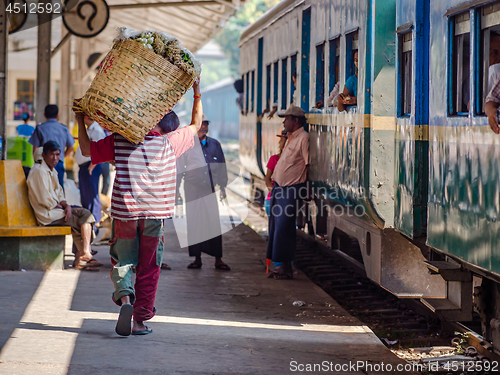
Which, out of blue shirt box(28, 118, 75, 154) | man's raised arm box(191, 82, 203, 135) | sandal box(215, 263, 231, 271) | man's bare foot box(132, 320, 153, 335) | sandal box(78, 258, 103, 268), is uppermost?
blue shirt box(28, 118, 75, 154)

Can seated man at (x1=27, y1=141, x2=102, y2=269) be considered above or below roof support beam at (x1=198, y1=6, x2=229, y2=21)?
below

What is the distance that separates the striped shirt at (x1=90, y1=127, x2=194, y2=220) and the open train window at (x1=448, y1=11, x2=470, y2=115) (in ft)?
6.82

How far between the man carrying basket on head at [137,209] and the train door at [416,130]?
165 centimetres

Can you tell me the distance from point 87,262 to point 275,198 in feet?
7.26

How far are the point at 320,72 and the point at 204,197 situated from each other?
1967 mm

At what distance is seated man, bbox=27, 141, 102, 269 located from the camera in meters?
7.29

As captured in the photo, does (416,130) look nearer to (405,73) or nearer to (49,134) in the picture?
(405,73)

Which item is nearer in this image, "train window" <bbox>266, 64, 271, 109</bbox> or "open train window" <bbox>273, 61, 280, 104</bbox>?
"open train window" <bbox>273, 61, 280, 104</bbox>

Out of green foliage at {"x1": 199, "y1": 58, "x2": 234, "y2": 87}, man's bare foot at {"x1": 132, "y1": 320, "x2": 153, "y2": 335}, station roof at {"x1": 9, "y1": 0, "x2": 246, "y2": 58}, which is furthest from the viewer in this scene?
green foliage at {"x1": 199, "y1": 58, "x2": 234, "y2": 87}

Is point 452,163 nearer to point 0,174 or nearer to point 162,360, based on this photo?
point 162,360

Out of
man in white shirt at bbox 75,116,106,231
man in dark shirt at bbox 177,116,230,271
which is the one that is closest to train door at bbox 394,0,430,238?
man in dark shirt at bbox 177,116,230,271

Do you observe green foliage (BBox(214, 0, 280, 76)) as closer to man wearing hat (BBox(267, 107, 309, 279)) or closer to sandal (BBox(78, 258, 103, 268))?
man wearing hat (BBox(267, 107, 309, 279))

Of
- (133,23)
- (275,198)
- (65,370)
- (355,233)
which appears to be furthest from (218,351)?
(133,23)

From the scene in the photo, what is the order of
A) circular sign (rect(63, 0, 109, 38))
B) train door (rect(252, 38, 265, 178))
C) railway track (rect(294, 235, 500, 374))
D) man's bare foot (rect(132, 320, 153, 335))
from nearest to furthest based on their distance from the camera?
1. man's bare foot (rect(132, 320, 153, 335))
2. railway track (rect(294, 235, 500, 374))
3. circular sign (rect(63, 0, 109, 38))
4. train door (rect(252, 38, 265, 178))
